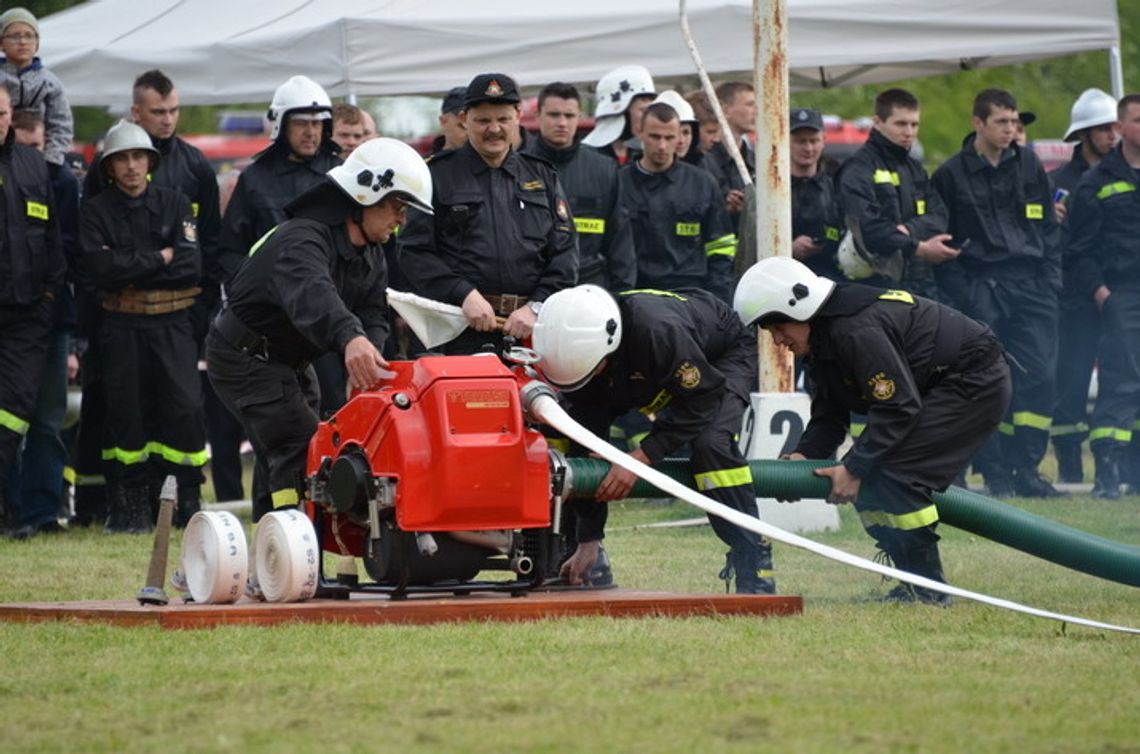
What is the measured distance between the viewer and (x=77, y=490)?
12.4 m

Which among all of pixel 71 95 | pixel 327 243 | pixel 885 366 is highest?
pixel 71 95

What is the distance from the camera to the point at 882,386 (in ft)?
26.4

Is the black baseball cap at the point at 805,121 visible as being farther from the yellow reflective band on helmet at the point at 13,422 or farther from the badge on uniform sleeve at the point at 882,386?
the badge on uniform sleeve at the point at 882,386

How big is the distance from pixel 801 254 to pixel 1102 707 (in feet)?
25.3

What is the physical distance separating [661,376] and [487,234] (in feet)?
5.26

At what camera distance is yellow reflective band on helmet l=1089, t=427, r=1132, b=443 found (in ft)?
43.9

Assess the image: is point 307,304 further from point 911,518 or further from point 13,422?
point 13,422

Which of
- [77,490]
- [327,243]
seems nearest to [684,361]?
[327,243]

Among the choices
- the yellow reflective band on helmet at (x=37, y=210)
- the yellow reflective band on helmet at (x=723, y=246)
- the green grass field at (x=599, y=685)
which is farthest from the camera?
the yellow reflective band on helmet at (x=723, y=246)

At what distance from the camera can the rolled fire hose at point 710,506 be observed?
7.22 m

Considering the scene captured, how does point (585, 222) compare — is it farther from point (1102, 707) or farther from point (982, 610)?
point (1102, 707)

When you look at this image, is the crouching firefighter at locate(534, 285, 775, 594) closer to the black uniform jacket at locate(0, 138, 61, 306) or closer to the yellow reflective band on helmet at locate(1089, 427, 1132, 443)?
the black uniform jacket at locate(0, 138, 61, 306)

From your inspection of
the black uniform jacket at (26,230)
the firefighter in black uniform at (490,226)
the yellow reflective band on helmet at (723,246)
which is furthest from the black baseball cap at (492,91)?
the yellow reflective band on helmet at (723,246)

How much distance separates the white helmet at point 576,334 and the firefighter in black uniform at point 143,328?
175 inches
